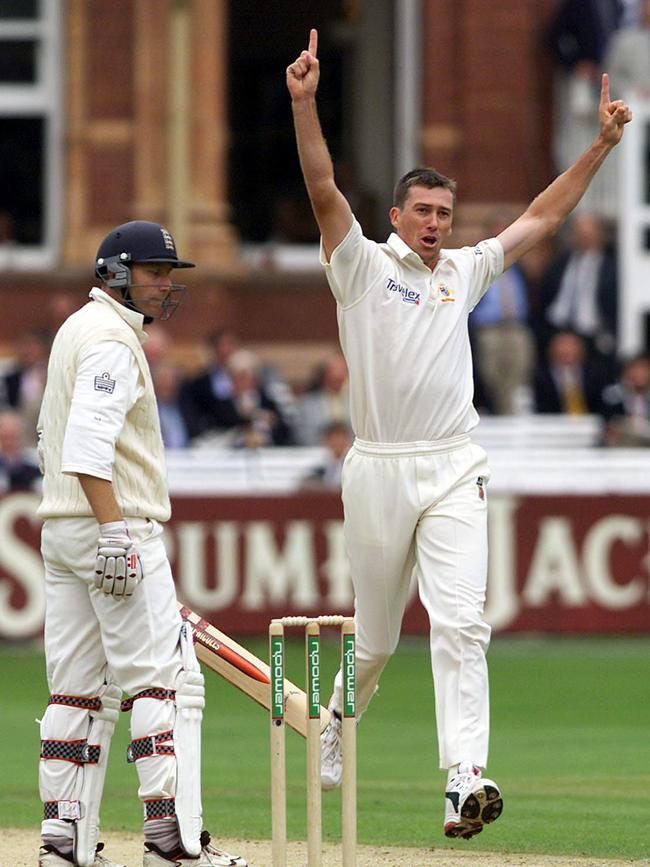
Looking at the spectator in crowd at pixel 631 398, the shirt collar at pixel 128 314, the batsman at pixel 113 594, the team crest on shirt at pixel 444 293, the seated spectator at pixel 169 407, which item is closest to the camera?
the batsman at pixel 113 594

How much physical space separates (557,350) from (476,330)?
754 mm

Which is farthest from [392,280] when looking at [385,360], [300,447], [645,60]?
[645,60]

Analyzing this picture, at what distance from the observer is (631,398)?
16344mm

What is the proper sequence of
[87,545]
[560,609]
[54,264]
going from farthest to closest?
[54,264], [560,609], [87,545]

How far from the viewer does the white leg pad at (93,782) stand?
7156 mm

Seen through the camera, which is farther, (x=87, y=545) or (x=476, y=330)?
(x=476, y=330)

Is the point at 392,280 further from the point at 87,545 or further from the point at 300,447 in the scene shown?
the point at 300,447

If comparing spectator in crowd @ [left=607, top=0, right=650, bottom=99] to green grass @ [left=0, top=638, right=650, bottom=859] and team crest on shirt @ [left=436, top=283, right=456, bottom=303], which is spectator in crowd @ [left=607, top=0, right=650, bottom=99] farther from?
team crest on shirt @ [left=436, top=283, right=456, bottom=303]

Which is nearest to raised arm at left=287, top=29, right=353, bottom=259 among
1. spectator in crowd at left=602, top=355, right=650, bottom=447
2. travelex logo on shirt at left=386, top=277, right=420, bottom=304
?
travelex logo on shirt at left=386, top=277, right=420, bottom=304

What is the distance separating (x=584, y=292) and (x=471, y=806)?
11.0m

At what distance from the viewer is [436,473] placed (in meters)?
7.74

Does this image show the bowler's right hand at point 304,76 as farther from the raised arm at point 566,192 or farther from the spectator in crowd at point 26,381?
the spectator in crowd at point 26,381

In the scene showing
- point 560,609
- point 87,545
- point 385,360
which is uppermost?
point 385,360

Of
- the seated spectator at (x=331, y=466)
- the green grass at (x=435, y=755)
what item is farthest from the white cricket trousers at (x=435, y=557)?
the seated spectator at (x=331, y=466)
